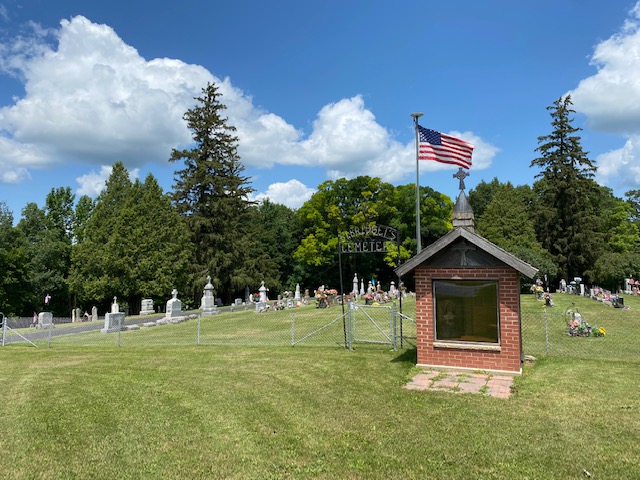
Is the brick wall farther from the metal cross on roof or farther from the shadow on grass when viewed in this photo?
the metal cross on roof

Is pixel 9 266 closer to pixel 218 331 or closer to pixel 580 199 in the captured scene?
pixel 218 331

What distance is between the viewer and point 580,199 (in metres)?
49.4

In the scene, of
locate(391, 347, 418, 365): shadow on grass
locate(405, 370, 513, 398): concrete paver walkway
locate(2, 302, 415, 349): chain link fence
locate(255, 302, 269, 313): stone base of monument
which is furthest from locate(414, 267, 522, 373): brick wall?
locate(255, 302, 269, 313): stone base of monument

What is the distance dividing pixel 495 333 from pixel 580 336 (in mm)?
8652

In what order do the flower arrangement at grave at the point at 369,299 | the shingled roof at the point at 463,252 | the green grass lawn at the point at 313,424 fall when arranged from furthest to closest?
the flower arrangement at grave at the point at 369,299 → the shingled roof at the point at 463,252 → the green grass lawn at the point at 313,424

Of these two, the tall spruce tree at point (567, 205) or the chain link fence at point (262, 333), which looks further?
the tall spruce tree at point (567, 205)

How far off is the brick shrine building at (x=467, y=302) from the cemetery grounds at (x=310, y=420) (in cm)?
82

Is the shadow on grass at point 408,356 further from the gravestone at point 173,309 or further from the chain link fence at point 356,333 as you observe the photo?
the gravestone at point 173,309

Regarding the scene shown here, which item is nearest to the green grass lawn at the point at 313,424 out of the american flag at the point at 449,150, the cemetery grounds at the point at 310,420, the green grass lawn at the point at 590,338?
the cemetery grounds at the point at 310,420

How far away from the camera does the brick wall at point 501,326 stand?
9.45 metres

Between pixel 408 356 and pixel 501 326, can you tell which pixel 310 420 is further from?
pixel 408 356

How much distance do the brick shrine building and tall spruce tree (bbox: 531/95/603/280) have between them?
4544cm

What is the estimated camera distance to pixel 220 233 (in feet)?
156

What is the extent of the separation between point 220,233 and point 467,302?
40.4 metres
